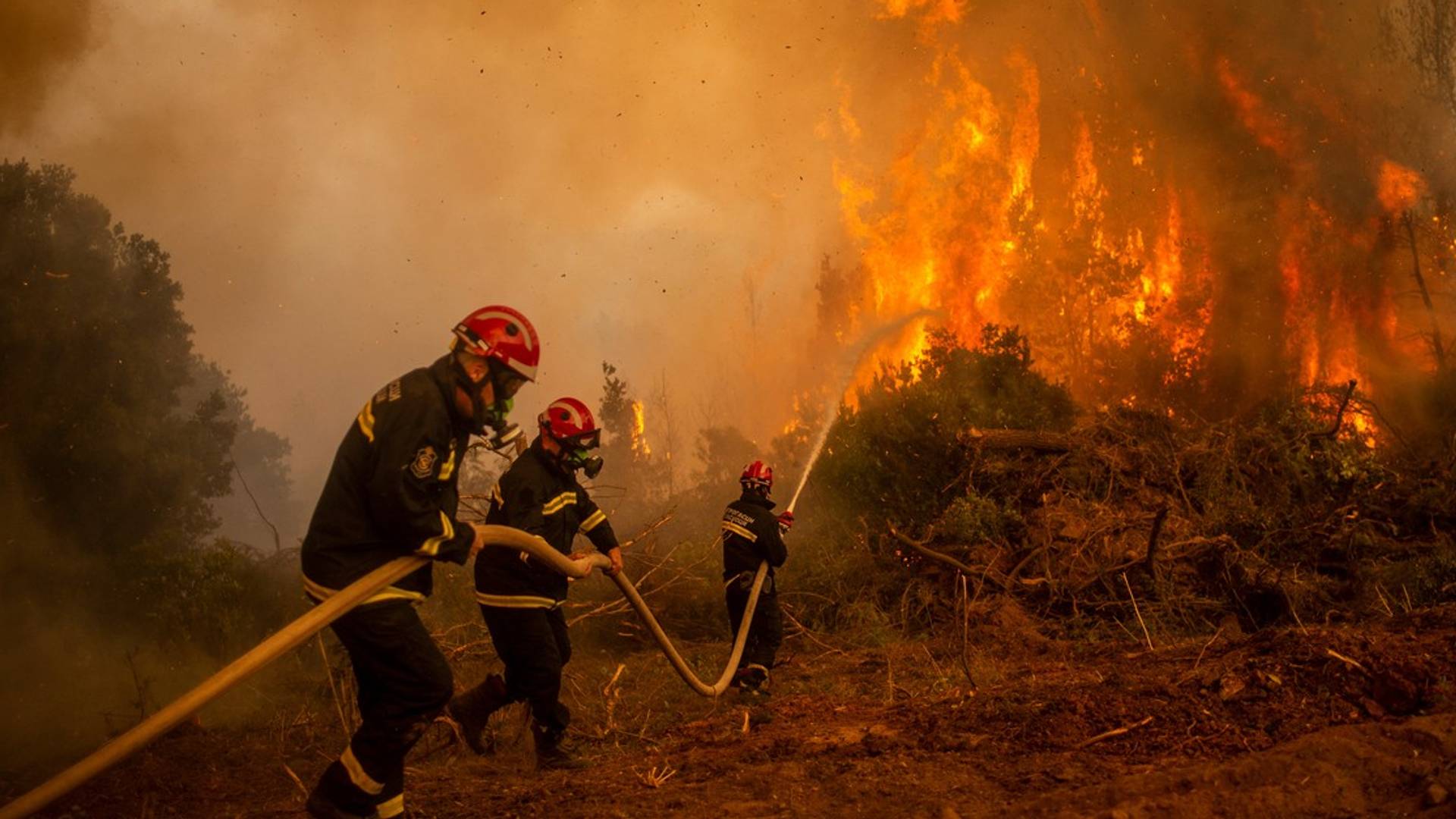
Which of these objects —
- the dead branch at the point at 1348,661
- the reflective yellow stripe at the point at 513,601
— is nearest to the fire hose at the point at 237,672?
the reflective yellow stripe at the point at 513,601

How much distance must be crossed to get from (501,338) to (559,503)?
6.71 feet

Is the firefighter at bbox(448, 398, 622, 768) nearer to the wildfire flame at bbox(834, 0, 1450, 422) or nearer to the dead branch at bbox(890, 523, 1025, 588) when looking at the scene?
the dead branch at bbox(890, 523, 1025, 588)

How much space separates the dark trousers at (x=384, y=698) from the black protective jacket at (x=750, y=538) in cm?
437

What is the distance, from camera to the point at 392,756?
418 cm

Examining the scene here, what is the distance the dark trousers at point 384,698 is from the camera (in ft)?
13.6

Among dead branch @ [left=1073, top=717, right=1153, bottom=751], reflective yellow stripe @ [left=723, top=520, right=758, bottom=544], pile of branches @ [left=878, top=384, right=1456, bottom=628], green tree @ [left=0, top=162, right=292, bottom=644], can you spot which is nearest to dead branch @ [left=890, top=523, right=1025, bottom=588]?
pile of branches @ [left=878, top=384, right=1456, bottom=628]

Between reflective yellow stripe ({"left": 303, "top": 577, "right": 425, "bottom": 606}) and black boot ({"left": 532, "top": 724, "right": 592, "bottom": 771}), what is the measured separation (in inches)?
84.9

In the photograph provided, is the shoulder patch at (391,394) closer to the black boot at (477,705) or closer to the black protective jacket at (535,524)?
the black protective jacket at (535,524)

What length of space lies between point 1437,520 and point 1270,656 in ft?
21.8

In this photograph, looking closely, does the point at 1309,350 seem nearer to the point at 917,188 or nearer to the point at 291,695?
the point at 917,188

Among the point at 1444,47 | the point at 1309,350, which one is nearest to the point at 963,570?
the point at 1309,350

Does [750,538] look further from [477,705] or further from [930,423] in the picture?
[930,423]

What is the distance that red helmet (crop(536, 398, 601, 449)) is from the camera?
6.40 metres

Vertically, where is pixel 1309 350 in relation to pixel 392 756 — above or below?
above
